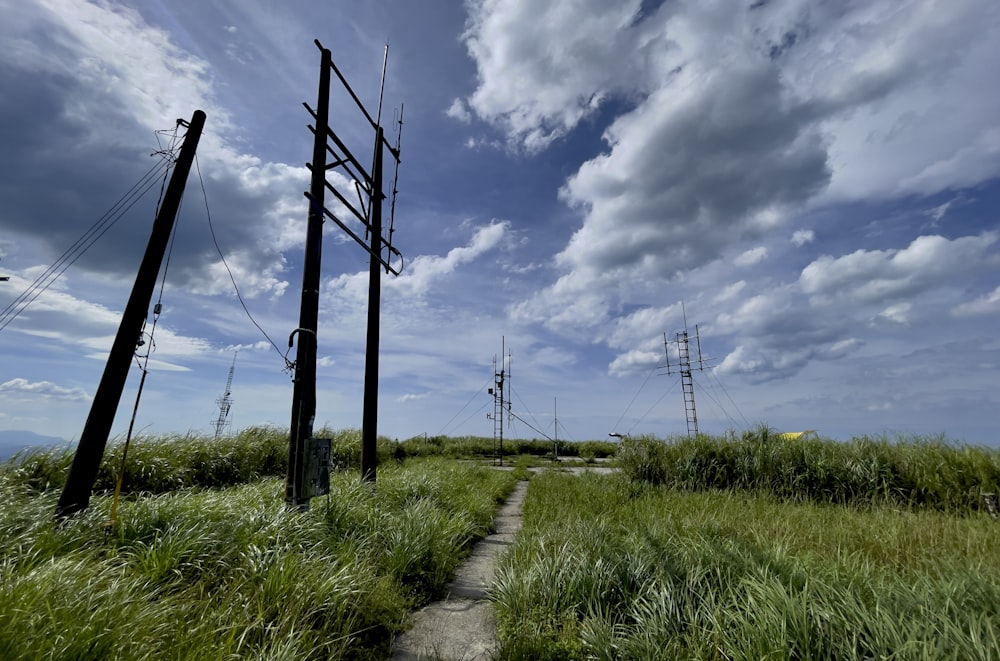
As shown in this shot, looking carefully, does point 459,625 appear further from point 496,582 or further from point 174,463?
point 174,463

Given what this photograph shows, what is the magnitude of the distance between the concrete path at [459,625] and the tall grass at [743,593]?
0.69 feet

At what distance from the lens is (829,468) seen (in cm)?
1012

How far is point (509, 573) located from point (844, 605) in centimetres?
274

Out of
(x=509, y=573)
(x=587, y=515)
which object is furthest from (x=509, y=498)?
(x=509, y=573)

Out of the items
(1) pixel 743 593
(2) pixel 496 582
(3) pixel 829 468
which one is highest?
(3) pixel 829 468

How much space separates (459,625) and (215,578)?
2.20 m

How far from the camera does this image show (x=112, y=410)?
5.33 metres

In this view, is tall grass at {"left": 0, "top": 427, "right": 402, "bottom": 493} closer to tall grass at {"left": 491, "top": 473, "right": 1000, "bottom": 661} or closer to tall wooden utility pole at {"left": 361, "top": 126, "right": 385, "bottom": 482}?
tall wooden utility pole at {"left": 361, "top": 126, "right": 385, "bottom": 482}

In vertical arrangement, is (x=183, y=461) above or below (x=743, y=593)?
above

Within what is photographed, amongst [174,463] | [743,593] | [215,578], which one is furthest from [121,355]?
[743,593]

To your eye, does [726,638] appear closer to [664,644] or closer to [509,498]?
[664,644]

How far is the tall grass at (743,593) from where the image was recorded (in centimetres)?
249

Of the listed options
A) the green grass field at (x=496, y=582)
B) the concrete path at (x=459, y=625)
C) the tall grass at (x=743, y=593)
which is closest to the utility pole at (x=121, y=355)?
the green grass field at (x=496, y=582)

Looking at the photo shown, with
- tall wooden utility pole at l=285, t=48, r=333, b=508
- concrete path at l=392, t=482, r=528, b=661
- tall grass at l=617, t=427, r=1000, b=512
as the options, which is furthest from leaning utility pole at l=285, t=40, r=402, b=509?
tall grass at l=617, t=427, r=1000, b=512
